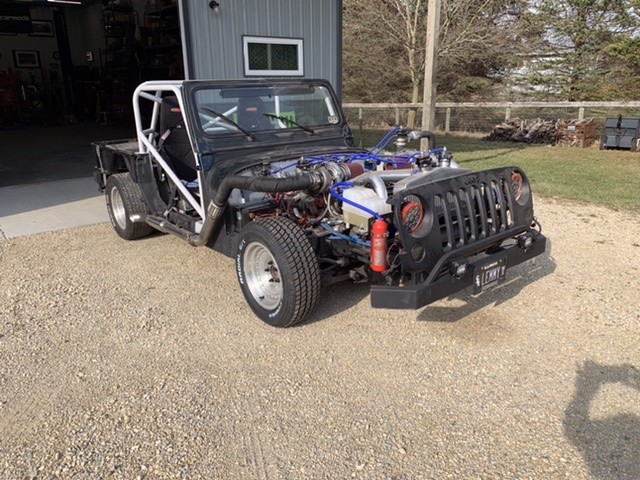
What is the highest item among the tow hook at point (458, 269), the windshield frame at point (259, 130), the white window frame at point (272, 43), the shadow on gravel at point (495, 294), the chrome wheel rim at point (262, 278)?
the white window frame at point (272, 43)

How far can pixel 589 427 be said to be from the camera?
2.59 meters

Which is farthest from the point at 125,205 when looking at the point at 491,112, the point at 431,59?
the point at 491,112

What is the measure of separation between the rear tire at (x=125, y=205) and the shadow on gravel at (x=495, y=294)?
306cm

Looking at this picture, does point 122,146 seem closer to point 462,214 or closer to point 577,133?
point 462,214

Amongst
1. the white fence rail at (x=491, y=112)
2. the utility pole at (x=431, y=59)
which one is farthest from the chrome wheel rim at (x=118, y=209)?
the white fence rail at (x=491, y=112)

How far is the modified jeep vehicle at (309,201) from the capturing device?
3.09m

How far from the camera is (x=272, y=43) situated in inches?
321

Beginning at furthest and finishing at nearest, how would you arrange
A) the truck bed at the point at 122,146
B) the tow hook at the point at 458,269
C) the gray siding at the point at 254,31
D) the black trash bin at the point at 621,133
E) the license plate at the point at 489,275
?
1. the black trash bin at the point at 621,133
2. the gray siding at the point at 254,31
3. the truck bed at the point at 122,146
4. the license plate at the point at 489,275
5. the tow hook at the point at 458,269

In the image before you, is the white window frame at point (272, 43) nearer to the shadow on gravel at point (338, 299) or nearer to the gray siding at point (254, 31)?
the gray siding at point (254, 31)

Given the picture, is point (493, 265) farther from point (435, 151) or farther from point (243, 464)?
point (243, 464)

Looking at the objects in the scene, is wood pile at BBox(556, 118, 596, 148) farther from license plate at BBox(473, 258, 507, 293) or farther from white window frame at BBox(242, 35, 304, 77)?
license plate at BBox(473, 258, 507, 293)

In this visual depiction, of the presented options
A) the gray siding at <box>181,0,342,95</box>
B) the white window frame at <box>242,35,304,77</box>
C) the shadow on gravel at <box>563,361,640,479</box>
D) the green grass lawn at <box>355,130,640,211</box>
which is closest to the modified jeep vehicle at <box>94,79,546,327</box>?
the shadow on gravel at <box>563,361,640,479</box>

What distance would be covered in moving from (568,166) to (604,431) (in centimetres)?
853

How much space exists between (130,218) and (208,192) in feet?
4.83
